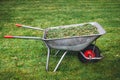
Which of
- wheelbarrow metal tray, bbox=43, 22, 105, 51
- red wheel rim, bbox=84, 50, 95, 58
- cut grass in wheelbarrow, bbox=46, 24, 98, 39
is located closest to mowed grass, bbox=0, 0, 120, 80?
red wheel rim, bbox=84, 50, 95, 58

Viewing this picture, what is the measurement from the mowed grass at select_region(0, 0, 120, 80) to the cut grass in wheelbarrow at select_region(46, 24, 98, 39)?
0.72m

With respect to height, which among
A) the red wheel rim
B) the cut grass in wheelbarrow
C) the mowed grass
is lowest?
the mowed grass

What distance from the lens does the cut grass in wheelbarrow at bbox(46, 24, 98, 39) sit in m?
5.15

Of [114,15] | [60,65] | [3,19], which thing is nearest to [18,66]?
[60,65]

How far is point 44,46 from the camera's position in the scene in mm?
6430

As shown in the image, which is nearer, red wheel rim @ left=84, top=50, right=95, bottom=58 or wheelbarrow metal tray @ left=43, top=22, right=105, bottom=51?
wheelbarrow metal tray @ left=43, top=22, right=105, bottom=51

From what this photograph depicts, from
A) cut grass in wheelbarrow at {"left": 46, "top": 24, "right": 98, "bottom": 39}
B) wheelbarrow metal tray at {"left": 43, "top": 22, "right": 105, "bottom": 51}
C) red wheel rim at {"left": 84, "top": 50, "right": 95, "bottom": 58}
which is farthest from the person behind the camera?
red wheel rim at {"left": 84, "top": 50, "right": 95, "bottom": 58}

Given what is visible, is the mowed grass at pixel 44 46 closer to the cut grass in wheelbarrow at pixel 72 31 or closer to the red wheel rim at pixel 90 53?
the red wheel rim at pixel 90 53

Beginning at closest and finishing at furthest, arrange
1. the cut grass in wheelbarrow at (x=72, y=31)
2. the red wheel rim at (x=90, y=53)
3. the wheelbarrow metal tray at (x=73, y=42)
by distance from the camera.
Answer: the wheelbarrow metal tray at (x=73, y=42) → the cut grass in wheelbarrow at (x=72, y=31) → the red wheel rim at (x=90, y=53)

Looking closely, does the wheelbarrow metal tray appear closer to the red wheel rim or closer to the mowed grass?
the red wheel rim

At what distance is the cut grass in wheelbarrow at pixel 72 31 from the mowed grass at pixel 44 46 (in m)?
0.72

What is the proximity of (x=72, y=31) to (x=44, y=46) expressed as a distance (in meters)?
1.35

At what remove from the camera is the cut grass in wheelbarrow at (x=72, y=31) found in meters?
5.15

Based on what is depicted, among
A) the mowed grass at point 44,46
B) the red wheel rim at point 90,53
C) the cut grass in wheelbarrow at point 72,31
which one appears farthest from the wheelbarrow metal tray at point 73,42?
the mowed grass at point 44,46
